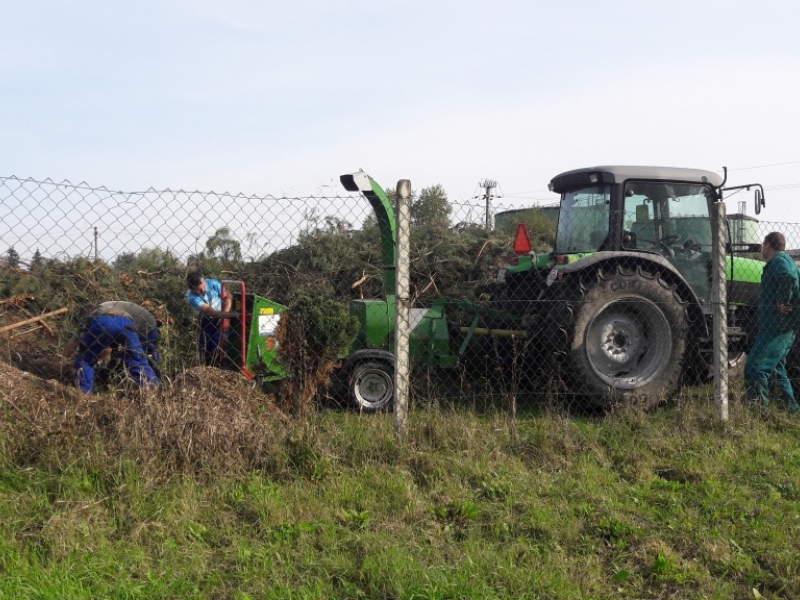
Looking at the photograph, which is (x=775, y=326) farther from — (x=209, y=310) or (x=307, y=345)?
(x=209, y=310)

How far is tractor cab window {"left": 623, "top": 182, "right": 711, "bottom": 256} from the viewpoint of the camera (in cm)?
677

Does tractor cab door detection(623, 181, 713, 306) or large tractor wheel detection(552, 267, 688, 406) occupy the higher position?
tractor cab door detection(623, 181, 713, 306)

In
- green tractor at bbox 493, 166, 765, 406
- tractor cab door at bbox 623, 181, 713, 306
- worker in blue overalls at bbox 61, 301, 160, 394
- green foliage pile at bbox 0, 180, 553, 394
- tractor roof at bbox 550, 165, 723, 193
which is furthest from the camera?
green foliage pile at bbox 0, 180, 553, 394

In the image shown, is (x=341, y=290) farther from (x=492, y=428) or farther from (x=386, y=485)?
(x=386, y=485)

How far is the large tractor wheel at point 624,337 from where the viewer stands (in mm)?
6012

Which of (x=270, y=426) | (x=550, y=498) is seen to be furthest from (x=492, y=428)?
(x=270, y=426)

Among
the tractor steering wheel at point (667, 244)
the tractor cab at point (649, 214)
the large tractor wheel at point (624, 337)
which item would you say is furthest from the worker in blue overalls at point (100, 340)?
the tractor steering wheel at point (667, 244)

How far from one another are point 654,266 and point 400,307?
296 cm

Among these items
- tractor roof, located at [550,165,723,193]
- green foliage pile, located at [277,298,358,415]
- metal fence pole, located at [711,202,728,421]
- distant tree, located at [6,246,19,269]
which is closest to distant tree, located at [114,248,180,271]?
green foliage pile, located at [277,298,358,415]

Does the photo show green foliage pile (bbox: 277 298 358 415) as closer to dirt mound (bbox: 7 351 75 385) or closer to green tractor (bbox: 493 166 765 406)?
green tractor (bbox: 493 166 765 406)

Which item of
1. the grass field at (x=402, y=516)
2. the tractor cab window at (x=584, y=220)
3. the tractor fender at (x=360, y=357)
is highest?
the tractor cab window at (x=584, y=220)

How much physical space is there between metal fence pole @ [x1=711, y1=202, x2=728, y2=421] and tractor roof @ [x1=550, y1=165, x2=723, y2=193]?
4.41 feet

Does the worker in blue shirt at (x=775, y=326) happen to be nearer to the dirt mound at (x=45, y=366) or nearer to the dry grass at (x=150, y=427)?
the dry grass at (x=150, y=427)

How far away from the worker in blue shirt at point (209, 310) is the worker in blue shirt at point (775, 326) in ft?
14.2
